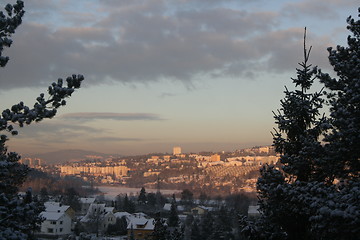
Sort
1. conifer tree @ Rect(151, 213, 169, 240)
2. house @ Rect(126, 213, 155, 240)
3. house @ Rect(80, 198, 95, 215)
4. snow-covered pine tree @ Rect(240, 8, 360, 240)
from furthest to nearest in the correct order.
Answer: house @ Rect(80, 198, 95, 215), house @ Rect(126, 213, 155, 240), conifer tree @ Rect(151, 213, 169, 240), snow-covered pine tree @ Rect(240, 8, 360, 240)

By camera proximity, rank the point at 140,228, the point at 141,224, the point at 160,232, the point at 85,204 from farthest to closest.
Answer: the point at 85,204 → the point at 141,224 → the point at 140,228 → the point at 160,232

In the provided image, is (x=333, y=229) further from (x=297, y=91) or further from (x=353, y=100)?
(x=297, y=91)

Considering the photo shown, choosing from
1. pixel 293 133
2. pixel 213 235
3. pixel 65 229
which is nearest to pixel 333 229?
pixel 293 133

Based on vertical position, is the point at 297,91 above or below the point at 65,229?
above

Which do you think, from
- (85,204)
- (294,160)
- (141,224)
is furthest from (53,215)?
(294,160)

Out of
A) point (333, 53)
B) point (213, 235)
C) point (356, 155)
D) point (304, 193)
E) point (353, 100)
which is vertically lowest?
point (213, 235)

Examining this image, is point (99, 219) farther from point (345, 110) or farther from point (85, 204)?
point (345, 110)

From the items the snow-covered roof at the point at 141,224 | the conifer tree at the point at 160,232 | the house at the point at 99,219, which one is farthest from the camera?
the house at the point at 99,219

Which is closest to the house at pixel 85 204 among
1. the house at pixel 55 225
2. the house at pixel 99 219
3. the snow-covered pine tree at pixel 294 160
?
the house at pixel 99 219

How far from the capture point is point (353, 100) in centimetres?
944

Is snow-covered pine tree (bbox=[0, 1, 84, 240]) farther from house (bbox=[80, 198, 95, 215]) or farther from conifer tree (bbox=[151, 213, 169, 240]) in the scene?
house (bbox=[80, 198, 95, 215])

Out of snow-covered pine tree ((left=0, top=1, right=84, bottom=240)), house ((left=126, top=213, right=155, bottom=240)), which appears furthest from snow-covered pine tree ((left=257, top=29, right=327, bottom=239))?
house ((left=126, top=213, right=155, bottom=240))

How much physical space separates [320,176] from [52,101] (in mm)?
6938

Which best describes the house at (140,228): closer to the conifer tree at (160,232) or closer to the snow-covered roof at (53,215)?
the snow-covered roof at (53,215)
